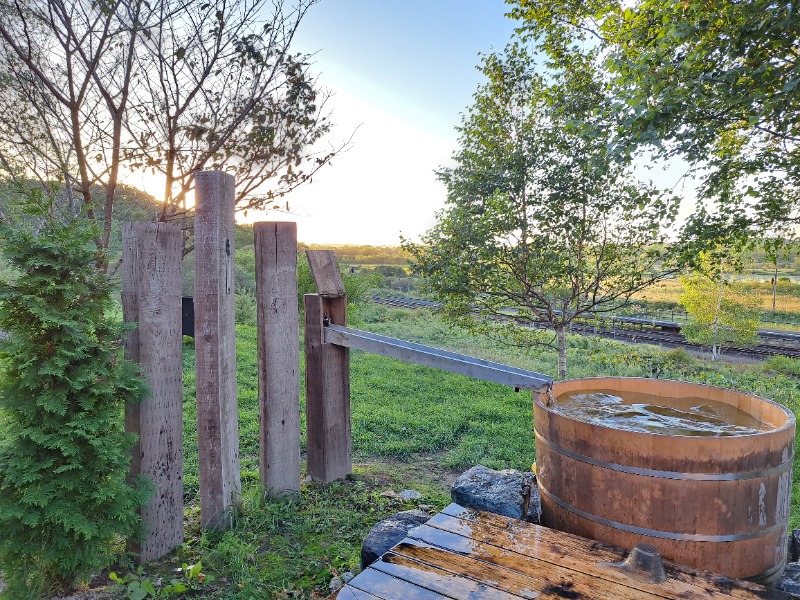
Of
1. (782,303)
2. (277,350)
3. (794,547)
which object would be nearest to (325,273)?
(277,350)

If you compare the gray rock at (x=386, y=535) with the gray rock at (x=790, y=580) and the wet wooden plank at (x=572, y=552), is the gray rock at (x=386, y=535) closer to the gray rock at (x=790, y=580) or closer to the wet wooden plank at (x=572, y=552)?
the wet wooden plank at (x=572, y=552)

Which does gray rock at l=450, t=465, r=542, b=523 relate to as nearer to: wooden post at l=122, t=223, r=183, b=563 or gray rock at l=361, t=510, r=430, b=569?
gray rock at l=361, t=510, r=430, b=569

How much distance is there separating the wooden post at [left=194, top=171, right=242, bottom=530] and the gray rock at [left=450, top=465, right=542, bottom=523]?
1500mm

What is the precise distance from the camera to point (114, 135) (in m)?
3.68

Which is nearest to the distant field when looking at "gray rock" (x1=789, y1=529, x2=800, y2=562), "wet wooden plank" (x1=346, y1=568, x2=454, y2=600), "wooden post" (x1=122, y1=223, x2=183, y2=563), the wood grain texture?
"gray rock" (x1=789, y1=529, x2=800, y2=562)

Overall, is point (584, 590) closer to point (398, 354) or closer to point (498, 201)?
point (398, 354)

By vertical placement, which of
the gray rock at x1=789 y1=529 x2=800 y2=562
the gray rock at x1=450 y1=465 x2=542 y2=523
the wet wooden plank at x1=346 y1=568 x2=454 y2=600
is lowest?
the gray rock at x1=789 y1=529 x2=800 y2=562

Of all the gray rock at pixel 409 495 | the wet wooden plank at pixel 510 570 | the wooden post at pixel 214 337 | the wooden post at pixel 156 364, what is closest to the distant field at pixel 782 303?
the gray rock at pixel 409 495

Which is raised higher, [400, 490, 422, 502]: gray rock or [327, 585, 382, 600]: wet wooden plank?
[327, 585, 382, 600]: wet wooden plank

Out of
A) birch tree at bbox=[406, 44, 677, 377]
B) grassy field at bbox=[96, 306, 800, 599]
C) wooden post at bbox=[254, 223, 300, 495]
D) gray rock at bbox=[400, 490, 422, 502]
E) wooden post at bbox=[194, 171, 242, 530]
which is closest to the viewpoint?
grassy field at bbox=[96, 306, 800, 599]

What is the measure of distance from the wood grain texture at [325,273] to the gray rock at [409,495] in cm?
168

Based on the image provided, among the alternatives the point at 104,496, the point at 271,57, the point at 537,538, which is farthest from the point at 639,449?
the point at 271,57

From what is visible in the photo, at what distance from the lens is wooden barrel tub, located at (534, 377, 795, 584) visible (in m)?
2.14

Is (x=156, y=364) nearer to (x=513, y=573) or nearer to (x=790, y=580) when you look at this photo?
(x=513, y=573)
